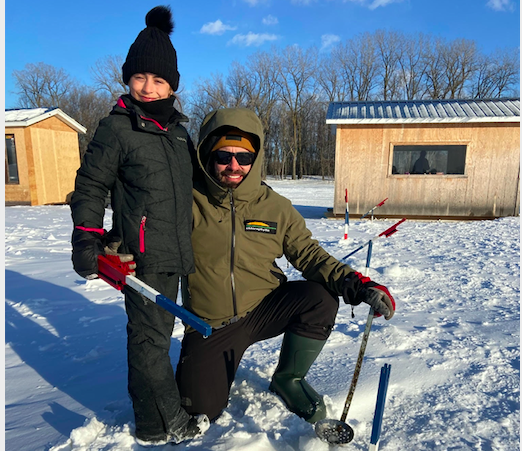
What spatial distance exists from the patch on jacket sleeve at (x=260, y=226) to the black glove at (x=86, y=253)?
0.78 meters

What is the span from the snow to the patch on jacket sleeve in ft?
3.17

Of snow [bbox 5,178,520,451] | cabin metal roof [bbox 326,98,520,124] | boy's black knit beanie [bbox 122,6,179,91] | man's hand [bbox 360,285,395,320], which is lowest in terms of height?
snow [bbox 5,178,520,451]

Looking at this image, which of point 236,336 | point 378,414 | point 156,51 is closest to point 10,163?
point 156,51

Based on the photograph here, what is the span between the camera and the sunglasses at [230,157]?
196 cm

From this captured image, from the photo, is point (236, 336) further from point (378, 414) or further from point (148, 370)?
point (378, 414)

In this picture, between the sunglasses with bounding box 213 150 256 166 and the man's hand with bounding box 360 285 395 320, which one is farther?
the sunglasses with bounding box 213 150 256 166

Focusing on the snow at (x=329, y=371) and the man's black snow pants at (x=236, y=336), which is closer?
the snow at (x=329, y=371)

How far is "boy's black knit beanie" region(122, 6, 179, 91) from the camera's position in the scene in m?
1.76

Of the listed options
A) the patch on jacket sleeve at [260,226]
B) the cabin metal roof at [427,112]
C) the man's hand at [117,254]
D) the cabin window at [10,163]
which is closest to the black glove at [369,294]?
the patch on jacket sleeve at [260,226]

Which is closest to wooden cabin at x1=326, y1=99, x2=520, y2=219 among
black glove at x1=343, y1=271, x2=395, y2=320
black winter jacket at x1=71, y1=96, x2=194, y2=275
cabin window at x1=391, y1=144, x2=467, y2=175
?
cabin window at x1=391, y1=144, x2=467, y2=175

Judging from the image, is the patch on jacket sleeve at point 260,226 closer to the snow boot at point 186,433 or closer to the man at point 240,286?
the man at point 240,286

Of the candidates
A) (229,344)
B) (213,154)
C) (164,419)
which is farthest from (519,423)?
(213,154)

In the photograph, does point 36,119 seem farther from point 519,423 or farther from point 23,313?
point 519,423

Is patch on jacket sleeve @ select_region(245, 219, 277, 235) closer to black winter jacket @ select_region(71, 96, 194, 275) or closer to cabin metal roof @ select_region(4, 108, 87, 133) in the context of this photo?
black winter jacket @ select_region(71, 96, 194, 275)
